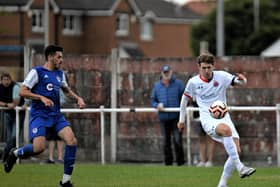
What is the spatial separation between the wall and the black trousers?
1.27 metres

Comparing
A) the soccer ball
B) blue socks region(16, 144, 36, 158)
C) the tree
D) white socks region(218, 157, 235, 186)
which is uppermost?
the tree

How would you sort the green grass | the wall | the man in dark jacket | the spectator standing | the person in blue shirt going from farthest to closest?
the wall < the man in dark jacket < the person in blue shirt < the spectator standing < the green grass

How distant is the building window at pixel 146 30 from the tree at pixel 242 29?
19.6 feet

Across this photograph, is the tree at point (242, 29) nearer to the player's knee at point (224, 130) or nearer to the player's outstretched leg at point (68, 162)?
the player's outstretched leg at point (68, 162)

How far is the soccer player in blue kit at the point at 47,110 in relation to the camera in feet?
50.4

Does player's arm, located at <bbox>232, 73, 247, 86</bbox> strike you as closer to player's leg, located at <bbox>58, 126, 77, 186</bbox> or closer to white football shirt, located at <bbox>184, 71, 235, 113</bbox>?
white football shirt, located at <bbox>184, 71, 235, 113</bbox>

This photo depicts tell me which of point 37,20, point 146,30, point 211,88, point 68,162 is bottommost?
point 68,162

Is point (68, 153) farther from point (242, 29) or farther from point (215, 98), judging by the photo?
point (242, 29)

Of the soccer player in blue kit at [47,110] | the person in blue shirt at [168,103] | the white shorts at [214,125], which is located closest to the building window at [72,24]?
the person in blue shirt at [168,103]

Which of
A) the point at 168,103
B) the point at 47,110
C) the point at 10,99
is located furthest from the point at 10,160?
the point at 10,99

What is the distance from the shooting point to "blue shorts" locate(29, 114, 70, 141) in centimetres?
1545

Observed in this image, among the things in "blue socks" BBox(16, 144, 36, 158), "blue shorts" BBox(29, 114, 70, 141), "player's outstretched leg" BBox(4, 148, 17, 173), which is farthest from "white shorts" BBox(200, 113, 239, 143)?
"player's outstretched leg" BBox(4, 148, 17, 173)

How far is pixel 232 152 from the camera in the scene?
48.6ft

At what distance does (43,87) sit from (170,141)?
6454mm
